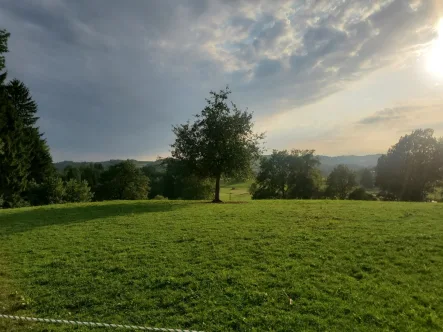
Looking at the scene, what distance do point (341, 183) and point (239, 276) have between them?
61773 millimetres

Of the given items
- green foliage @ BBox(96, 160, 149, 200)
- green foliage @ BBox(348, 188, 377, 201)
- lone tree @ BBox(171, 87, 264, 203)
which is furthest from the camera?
green foliage @ BBox(96, 160, 149, 200)

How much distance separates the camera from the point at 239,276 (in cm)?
829

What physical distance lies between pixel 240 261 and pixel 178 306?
310 centimetres

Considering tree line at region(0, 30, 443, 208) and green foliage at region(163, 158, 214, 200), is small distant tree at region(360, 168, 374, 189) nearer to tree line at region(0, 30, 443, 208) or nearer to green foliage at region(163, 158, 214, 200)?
tree line at region(0, 30, 443, 208)

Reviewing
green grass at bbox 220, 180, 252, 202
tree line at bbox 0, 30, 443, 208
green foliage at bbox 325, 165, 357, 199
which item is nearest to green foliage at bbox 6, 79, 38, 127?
tree line at bbox 0, 30, 443, 208

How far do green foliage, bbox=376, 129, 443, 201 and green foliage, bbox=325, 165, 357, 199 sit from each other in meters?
12.9

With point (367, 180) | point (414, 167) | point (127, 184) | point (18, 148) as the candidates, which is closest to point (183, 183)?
point (127, 184)

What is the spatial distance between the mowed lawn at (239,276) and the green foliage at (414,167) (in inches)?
1555

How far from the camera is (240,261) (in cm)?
947

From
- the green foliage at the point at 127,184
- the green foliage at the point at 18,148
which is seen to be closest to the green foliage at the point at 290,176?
the green foliage at the point at 127,184

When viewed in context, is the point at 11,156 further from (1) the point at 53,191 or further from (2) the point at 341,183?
(2) the point at 341,183

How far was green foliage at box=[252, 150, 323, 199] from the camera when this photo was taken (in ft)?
203

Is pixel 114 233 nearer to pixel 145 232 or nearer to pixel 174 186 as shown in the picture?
pixel 145 232

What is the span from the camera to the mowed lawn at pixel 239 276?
6.29 meters
